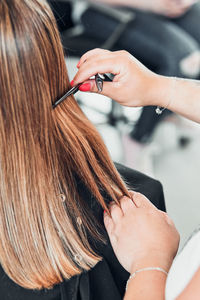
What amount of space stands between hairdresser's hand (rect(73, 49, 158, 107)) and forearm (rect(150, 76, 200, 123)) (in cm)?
1

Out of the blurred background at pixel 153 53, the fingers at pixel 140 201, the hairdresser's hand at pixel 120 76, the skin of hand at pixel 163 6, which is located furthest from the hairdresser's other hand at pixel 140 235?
the skin of hand at pixel 163 6

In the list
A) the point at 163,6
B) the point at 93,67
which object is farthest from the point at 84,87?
the point at 163,6

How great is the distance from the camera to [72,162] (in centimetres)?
76

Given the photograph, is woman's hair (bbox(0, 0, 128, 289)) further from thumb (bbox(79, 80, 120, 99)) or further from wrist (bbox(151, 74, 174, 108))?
wrist (bbox(151, 74, 174, 108))

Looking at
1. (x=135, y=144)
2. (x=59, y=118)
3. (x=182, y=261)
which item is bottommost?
(x=135, y=144)

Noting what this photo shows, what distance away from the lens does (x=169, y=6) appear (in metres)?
1.74

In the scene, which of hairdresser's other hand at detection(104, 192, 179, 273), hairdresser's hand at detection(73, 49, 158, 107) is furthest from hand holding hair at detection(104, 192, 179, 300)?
hairdresser's hand at detection(73, 49, 158, 107)

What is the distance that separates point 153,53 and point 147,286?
118cm

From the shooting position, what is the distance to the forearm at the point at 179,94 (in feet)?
2.74

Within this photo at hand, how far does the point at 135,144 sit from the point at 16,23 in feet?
4.32

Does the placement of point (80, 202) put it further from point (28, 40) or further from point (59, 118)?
point (28, 40)

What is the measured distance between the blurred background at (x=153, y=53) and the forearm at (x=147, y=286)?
2.60 ft

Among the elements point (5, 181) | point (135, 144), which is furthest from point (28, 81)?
point (135, 144)

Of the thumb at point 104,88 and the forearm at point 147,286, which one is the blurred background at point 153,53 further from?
the forearm at point 147,286
